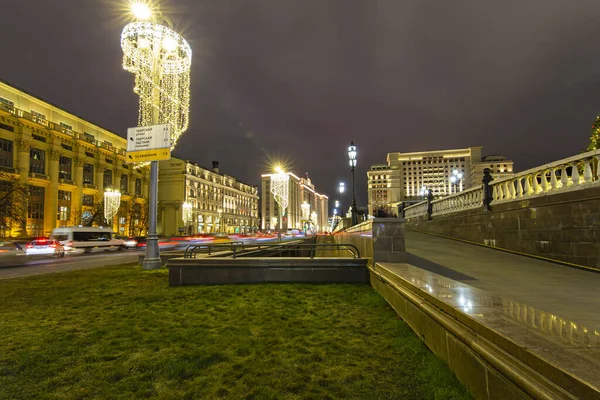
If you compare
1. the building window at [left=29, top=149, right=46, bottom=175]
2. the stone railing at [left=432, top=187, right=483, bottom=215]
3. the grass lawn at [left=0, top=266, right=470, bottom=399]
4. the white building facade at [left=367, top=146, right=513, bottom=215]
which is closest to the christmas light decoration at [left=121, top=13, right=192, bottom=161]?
the grass lawn at [left=0, top=266, right=470, bottom=399]

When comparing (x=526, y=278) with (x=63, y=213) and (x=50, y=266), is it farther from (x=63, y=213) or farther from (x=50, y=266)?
(x=63, y=213)

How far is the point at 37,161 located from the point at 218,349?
63672 millimetres

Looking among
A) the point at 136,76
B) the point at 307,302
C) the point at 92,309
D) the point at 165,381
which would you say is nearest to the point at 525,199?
the point at 307,302

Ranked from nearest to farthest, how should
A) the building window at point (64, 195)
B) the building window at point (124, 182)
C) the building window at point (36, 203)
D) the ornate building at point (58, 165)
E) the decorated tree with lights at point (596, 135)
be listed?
the decorated tree with lights at point (596, 135) → the ornate building at point (58, 165) → the building window at point (36, 203) → the building window at point (64, 195) → the building window at point (124, 182)

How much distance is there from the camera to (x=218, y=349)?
14.6 ft

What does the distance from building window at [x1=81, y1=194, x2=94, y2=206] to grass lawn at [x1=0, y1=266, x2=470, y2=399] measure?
61739 millimetres

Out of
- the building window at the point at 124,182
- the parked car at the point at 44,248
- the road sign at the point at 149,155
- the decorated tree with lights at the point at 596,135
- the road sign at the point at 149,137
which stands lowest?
the parked car at the point at 44,248

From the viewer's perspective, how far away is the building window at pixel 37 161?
50531mm

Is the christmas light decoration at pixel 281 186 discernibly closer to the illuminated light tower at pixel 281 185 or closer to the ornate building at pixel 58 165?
the illuminated light tower at pixel 281 185

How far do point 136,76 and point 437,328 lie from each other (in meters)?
17.8

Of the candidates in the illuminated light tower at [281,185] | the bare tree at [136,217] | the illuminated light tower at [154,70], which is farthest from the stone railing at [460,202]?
the bare tree at [136,217]

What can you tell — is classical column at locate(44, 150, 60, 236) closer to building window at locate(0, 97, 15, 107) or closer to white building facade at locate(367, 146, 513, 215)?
building window at locate(0, 97, 15, 107)

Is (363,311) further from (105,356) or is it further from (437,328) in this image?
(105,356)

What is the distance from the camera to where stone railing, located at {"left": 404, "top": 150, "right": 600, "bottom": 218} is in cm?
845
